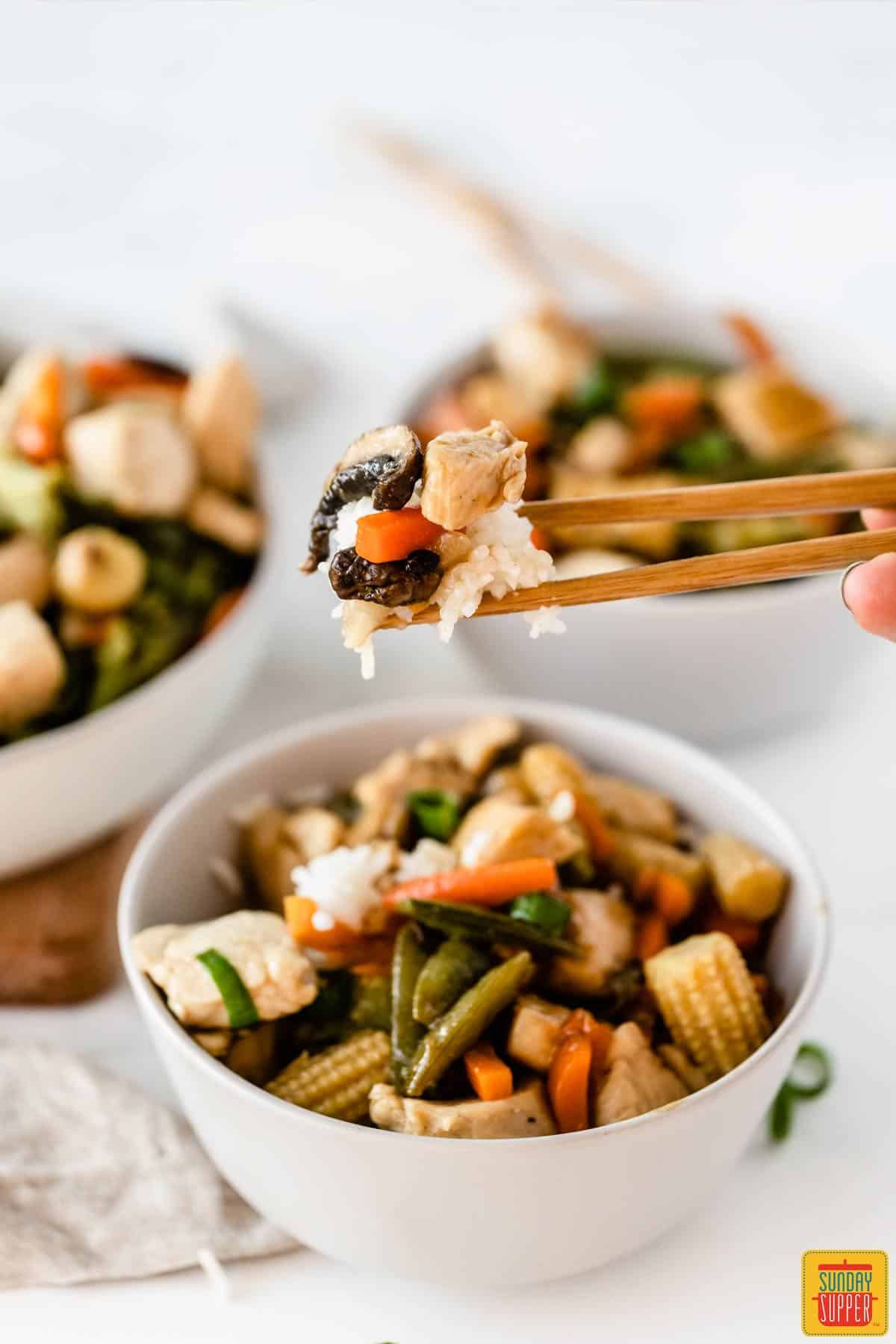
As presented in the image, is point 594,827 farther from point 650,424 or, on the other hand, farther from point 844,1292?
point 650,424

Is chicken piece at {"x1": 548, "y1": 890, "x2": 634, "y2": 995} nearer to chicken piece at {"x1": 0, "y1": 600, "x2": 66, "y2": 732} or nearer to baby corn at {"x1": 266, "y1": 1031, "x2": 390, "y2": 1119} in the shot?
baby corn at {"x1": 266, "y1": 1031, "x2": 390, "y2": 1119}

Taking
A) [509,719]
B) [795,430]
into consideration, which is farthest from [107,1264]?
[795,430]

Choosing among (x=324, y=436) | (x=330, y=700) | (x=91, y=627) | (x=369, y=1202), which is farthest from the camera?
(x=324, y=436)

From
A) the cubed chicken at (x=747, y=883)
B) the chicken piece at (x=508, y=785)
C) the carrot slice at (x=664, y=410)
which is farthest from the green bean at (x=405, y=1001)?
the carrot slice at (x=664, y=410)

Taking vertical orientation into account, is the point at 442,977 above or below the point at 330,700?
below

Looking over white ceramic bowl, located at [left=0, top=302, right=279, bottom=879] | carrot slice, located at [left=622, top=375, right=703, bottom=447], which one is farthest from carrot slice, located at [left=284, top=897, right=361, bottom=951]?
carrot slice, located at [left=622, top=375, right=703, bottom=447]

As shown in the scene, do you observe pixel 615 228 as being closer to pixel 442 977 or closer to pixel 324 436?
pixel 324 436
